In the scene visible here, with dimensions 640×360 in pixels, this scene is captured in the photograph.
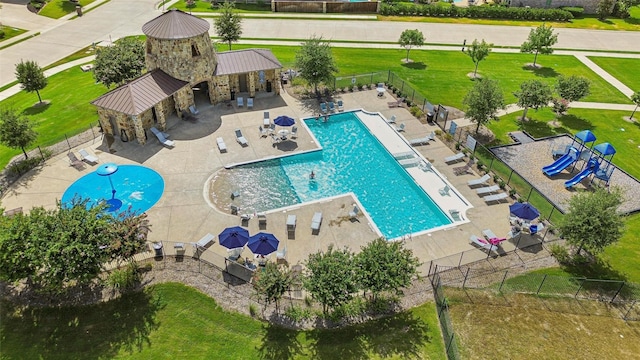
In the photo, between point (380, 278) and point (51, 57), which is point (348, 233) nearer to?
point (380, 278)

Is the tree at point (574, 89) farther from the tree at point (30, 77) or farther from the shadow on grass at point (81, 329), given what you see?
the tree at point (30, 77)

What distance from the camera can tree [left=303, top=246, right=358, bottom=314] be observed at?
68.6ft

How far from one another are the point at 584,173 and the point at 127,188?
35.6m

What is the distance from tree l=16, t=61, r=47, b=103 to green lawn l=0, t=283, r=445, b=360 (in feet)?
89.6

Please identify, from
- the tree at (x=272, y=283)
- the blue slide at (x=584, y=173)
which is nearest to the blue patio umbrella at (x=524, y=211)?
the blue slide at (x=584, y=173)

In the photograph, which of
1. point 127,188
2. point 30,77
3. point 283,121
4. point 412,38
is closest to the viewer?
point 127,188

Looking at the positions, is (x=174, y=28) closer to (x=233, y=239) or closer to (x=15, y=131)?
(x=15, y=131)

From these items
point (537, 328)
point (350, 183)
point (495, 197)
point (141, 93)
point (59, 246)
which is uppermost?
point (141, 93)

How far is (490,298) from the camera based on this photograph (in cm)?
2423

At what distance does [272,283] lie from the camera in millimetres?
21375

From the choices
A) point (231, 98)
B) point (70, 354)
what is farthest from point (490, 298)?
point (231, 98)

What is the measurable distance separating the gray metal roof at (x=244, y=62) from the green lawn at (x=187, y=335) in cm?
2423

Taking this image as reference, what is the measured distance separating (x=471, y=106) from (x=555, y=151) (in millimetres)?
8404

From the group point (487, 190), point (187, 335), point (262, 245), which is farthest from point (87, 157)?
point (487, 190)
